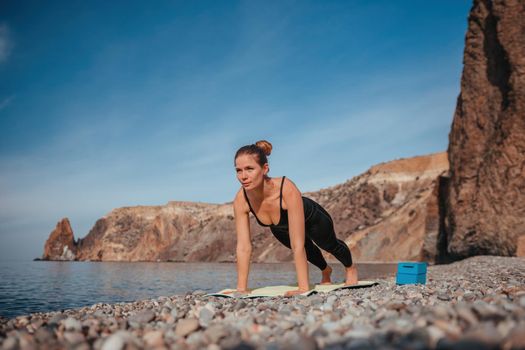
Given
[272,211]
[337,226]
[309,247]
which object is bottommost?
[309,247]

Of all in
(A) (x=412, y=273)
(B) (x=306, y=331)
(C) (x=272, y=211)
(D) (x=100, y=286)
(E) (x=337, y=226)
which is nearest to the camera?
(B) (x=306, y=331)

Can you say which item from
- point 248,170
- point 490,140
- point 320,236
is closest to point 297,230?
point 320,236

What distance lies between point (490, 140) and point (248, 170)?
19.1 meters

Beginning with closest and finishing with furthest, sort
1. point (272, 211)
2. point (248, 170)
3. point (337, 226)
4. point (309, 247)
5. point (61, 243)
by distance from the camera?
point (248, 170)
point (272, 211)
point (309, 247)
point (337, 226)
point (61, 243)

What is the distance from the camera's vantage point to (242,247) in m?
5.64

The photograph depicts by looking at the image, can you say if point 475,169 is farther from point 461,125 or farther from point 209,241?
point 209,241

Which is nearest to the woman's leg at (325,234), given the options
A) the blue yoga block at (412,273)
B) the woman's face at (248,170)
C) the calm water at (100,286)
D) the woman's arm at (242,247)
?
the woman's arm at (242,247)

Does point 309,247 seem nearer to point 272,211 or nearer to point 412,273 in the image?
point 272,211

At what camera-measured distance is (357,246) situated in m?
49.8

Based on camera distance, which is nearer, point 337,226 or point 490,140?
point 490,140

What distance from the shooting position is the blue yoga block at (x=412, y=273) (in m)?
7.22

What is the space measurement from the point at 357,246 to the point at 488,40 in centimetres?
3257

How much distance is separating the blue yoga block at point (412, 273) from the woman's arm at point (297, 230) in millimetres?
2783

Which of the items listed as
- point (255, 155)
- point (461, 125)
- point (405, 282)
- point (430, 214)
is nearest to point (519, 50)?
point (461, 125)
